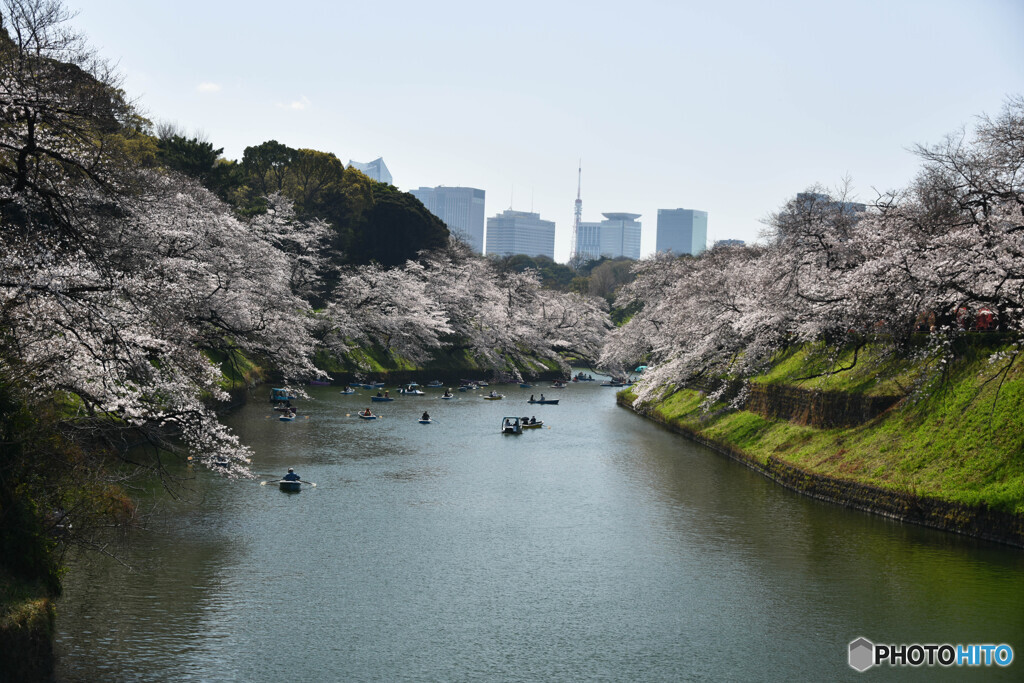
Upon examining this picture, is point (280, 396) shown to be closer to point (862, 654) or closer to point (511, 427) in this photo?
point (511, 427)

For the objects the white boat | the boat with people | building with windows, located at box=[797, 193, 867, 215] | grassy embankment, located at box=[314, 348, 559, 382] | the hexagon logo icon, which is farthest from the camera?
grassy embankment, located at box=[314, 348, 559, 382]

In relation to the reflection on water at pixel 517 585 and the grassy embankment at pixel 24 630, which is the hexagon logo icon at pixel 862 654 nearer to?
the reflection on water at pixel 517 585

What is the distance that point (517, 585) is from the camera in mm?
21812

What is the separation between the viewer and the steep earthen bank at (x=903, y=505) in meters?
23.9

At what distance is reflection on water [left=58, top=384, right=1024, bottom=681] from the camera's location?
1694 centimetres

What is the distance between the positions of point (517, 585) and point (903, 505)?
14228 millimetres

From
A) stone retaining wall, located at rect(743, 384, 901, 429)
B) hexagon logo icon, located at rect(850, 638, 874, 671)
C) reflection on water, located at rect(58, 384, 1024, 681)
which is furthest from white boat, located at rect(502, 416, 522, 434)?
hexagon logo icon, located at rect(850, 638, 874, 671)

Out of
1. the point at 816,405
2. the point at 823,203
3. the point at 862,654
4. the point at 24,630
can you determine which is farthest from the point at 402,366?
the point at 24,630

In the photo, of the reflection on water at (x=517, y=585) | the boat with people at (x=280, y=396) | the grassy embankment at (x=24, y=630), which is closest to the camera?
the grassy embankment at (x=24, y=630)

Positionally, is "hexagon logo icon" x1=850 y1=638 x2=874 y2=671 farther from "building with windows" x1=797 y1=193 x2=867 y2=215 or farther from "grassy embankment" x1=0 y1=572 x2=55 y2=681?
"building with windows" x1=797 y1=193 x2=867 y2=215

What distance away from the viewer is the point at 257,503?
2866cm

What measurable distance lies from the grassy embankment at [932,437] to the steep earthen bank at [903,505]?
0.70 ft

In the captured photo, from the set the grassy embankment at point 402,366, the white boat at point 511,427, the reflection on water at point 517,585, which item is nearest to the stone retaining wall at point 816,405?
the reflection on water at point 517,585

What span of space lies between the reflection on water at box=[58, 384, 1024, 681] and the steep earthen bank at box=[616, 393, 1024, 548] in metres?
0.56
